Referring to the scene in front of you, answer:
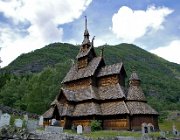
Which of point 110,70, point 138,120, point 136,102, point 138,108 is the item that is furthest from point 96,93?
point 138,120

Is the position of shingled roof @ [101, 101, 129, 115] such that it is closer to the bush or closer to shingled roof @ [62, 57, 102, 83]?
the bush

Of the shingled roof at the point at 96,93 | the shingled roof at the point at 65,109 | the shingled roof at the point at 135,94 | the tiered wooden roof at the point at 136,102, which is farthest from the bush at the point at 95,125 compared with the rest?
the shingled roof at the point at 135,94

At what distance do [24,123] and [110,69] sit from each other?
22.9 metres

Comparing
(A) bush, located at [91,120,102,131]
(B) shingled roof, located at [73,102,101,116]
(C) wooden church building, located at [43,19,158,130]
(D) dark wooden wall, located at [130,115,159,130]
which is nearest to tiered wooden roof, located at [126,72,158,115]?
(C) wooden church building, located at [43,19,158,130]

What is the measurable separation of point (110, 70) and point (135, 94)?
246 inches

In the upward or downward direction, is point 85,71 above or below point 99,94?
above

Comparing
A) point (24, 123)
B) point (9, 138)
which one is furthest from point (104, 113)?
point (9, 138)

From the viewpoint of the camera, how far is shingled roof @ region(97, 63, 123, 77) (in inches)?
1901

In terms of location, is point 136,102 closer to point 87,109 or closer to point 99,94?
point 99,94

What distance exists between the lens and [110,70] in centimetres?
4941

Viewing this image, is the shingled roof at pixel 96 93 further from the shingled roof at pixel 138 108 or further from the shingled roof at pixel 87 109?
the shingled roof at pixel 138 108

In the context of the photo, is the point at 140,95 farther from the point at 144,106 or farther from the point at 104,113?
the point at 104,113

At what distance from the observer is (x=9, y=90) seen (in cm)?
7762

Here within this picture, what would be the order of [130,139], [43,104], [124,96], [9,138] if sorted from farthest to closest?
[43,104], [124,96], [130,139], [9,138]
